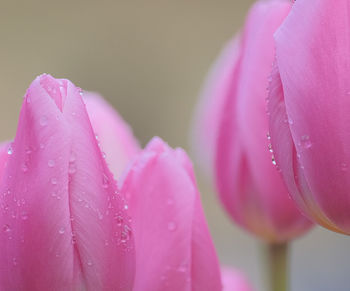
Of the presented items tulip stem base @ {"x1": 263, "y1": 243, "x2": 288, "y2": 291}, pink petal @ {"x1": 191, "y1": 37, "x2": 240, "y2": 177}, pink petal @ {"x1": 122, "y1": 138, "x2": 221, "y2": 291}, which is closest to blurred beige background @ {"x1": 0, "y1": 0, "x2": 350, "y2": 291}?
pink petal @ {"x1": 191, "y1": 37, "x2": 240, "y2": 177}

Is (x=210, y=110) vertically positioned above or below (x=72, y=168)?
above

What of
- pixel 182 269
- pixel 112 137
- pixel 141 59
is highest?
pixel 141 59

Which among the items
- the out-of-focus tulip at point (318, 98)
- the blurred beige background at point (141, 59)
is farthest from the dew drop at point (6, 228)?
the blurred beige background at point (141, 59)

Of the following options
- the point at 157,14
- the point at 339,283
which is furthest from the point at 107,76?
the point at 339,283

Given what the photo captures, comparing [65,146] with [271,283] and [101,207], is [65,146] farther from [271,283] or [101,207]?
[271,283]

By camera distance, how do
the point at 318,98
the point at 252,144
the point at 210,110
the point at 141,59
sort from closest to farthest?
1. the point at 318,98
2. the point at 252,144
3. the point at 210,110
4. the point at 141,59

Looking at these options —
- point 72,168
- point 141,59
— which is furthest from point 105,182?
point 141,59

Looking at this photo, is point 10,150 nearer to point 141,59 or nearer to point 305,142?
point 305,142
